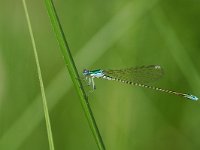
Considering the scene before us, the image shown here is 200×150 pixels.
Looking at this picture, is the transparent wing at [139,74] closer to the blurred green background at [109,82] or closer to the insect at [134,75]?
the insect at [134,75]

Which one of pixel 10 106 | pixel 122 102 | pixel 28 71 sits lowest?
pixel 122 102

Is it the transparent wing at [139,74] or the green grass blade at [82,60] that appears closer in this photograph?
the green grass blade at [82,60]

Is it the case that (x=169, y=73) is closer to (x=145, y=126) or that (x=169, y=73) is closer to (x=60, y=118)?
(x=145, y=126)

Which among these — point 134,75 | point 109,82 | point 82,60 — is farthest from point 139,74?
point 82,60

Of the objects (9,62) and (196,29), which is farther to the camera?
(196,29)

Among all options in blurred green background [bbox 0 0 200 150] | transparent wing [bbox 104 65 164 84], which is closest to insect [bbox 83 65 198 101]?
transparent wing [bbox 104 65 164 84]

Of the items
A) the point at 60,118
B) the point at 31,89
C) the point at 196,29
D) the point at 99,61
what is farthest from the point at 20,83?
the point at 196,29

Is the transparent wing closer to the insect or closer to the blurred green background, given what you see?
the insect

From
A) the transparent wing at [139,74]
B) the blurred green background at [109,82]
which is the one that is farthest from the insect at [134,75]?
the blurred green background at [109,82]
